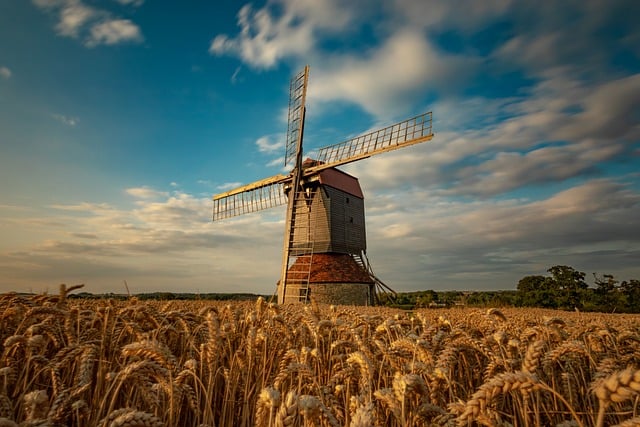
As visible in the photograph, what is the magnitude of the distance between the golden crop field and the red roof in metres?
17.7

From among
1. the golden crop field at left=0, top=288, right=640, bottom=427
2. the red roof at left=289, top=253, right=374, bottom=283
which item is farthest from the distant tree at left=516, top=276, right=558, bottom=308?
the golden crop field at left=0, top=288, right=640, bottom=427

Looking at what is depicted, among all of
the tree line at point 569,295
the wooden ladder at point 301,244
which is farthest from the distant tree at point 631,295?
the wooden ladder at point 301,244

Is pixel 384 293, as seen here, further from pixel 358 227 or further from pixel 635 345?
pixel 635 345

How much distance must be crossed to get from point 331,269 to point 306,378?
20.1 m

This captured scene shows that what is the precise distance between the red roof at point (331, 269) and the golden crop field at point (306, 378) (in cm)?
1774

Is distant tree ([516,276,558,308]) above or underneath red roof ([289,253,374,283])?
Answer: underneath

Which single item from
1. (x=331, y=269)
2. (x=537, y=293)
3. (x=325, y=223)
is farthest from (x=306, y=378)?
(x=537, y=293)

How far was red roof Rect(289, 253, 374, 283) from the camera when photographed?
74.9ft

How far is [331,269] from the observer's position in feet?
76.2

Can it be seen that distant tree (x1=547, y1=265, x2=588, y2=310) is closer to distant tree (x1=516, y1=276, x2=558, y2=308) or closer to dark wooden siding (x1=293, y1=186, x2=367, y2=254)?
distant tree (x1=516, y1=276, x2=558, y2=308)

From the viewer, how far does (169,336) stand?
14.8ft

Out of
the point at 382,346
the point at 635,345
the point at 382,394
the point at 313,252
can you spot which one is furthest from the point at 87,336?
the point at 313,252

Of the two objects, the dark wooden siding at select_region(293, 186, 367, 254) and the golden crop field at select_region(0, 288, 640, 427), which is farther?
the dark wooden siding at select_region(293, 186, 367, 254)

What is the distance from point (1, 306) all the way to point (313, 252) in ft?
65.9
